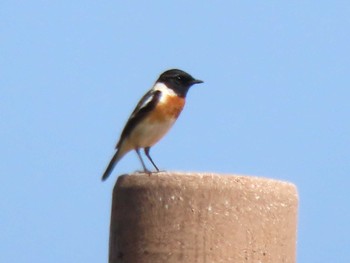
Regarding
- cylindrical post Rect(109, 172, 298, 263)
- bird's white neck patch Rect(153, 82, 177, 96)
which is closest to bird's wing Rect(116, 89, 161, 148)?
bird's white neck patch Rect(153, 82, 177, 96)

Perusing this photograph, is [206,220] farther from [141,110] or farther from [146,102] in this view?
[146,102]

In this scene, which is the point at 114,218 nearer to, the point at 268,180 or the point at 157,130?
the point at 268,180

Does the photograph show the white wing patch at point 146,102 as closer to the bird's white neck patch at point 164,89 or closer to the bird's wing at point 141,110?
the bird's wing at point 141,110

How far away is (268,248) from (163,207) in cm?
77

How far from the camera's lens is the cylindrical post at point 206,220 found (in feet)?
21.3

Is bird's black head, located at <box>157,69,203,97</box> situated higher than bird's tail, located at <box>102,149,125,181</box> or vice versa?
bird's black head, located at <box>157,69,203,97</box>

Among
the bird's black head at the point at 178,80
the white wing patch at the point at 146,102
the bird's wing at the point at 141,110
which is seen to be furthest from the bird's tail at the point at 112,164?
the bird's black head at the point at 178,80

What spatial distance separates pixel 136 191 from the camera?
6.87m

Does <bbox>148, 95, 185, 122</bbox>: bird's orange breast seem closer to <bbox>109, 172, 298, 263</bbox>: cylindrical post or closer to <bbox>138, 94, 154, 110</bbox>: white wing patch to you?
<bbox>138, 94, 154, 110</bbox>: white wing patch

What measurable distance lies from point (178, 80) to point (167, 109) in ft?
2.04

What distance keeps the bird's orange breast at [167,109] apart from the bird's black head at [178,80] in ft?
0.63

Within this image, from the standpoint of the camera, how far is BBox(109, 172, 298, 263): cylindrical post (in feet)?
21.3

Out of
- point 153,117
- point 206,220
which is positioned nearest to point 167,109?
point 153,117

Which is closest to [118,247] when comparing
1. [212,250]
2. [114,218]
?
[114,218]
